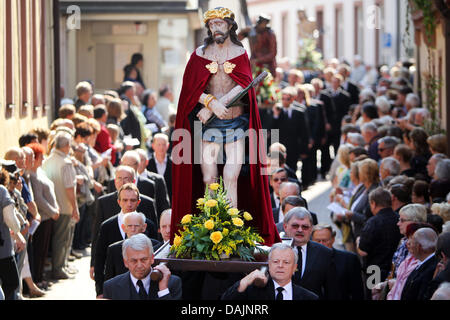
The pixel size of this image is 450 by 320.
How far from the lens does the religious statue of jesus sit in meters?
10.3

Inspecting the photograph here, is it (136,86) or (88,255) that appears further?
(136,86)

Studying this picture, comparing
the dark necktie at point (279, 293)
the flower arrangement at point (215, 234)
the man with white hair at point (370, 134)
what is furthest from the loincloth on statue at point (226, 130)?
the man with white hair at point (370, 134)

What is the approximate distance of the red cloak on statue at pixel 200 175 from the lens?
1032cm

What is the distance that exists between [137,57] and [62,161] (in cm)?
972

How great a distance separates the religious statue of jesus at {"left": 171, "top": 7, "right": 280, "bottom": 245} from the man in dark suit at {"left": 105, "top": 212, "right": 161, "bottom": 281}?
0.30 m

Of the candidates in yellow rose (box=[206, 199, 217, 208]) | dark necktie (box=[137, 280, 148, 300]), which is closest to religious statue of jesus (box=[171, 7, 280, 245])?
yellow rose (box=[206, 199, 217, 208])

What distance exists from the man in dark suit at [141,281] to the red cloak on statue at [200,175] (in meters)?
1.30

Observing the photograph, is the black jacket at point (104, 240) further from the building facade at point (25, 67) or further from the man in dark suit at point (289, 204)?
the building facade at point (25, 67)

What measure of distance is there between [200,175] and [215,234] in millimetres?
1173

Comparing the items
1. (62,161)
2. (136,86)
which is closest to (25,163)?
(62,161)

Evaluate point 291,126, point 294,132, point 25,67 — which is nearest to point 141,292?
point 25,67

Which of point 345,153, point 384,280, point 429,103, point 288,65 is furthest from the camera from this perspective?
point 288,65

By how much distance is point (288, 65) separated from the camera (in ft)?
119

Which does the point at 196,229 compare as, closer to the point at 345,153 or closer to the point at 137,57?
the point at 345,153
